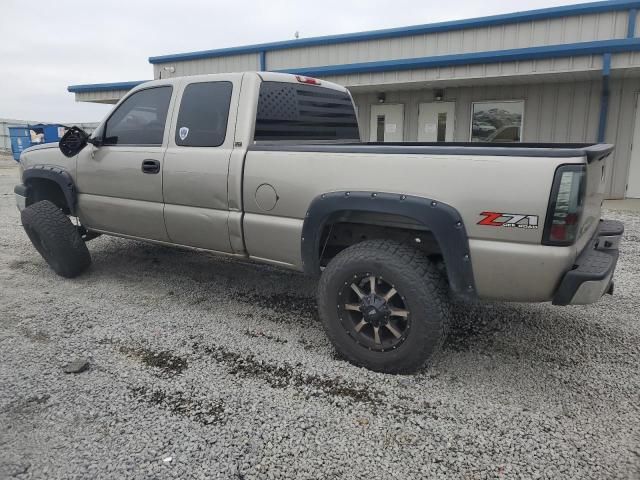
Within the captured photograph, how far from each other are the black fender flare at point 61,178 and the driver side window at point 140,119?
2.02 ft

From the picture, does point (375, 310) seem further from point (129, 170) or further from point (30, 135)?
point (30, 135)

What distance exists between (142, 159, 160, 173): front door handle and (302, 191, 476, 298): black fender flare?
1675 mm

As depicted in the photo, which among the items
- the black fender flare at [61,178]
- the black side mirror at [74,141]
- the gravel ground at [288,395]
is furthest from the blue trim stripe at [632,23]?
the black fender flare at [61,178]

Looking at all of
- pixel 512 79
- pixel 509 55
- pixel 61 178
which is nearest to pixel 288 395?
pixel 61 178

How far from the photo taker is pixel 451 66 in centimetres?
1060

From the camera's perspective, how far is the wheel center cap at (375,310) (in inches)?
116

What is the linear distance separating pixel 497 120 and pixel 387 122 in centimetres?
282

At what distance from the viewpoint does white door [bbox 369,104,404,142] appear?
1291 centimetres

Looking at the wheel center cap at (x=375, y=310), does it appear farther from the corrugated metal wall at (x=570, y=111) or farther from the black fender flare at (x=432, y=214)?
the corrugated metal wall at (x=570, y=111)

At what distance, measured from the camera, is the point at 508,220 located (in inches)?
101

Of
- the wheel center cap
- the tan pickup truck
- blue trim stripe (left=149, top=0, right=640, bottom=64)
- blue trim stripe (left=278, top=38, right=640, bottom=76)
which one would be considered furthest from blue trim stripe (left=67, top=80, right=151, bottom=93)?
the wheel center cap

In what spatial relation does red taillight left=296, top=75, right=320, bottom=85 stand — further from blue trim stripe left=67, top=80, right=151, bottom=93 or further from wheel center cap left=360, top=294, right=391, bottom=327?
blue trim stripe left=67, top=80, right=151, bottom=93

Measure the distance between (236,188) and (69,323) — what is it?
171 cm

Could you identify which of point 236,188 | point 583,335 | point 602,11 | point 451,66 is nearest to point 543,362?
point 583,335
